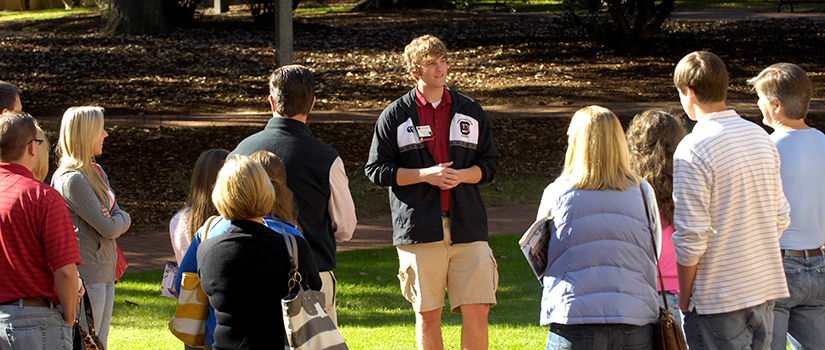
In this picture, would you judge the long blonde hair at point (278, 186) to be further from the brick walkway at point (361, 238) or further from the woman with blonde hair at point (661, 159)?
the brick walkway at point (361, 238)

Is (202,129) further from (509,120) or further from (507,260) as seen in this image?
(507,260)

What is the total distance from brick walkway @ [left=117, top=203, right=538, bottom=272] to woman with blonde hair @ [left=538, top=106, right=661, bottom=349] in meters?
5.25

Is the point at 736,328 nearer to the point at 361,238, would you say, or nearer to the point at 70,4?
the point at 361,238

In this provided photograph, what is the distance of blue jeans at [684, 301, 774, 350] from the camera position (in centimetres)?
316

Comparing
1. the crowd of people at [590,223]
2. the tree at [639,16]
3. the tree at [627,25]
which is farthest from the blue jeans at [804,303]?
the tree at [627,25]

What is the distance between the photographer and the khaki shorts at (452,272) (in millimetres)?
4277

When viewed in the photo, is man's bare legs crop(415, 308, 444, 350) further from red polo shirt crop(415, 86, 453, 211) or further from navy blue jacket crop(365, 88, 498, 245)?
red polo shirt crop(415, 86, 453, 211)

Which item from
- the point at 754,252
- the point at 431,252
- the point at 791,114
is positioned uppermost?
the point at 791,114

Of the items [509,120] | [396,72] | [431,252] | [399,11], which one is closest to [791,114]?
[431,252]

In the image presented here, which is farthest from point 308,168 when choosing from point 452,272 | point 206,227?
point 452,272

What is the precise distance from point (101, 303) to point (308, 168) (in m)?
1.54

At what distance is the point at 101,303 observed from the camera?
4.20 meters

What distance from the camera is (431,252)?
430 cm

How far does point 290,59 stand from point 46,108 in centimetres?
649
